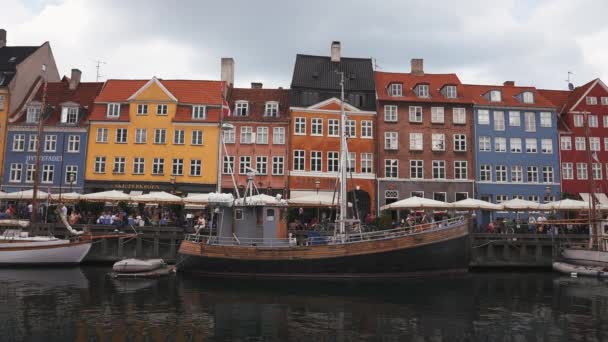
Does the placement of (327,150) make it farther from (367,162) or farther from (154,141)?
(154,141)

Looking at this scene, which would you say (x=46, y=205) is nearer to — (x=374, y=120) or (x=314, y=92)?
(x=314, y=92)

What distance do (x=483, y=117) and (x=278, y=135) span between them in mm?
17415

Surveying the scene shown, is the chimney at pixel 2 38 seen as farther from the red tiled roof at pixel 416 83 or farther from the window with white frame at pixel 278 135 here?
the red tiled roof at pixel 416 83

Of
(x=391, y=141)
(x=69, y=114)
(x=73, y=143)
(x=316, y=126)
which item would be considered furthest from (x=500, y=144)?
(x=69, y=114)

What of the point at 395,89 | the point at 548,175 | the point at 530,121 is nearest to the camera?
the point at 548,175

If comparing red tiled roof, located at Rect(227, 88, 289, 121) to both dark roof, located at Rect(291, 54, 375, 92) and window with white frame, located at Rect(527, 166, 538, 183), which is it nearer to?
dark roof, located at Rect(291, 54, 375, 92)

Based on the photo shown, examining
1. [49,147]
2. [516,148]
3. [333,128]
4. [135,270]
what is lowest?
[135,270]

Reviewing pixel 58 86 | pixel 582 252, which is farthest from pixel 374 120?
pixel 58 86

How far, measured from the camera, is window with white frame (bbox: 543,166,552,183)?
41.1 metres

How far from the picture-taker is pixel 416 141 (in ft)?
134

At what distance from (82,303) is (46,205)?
18.2m

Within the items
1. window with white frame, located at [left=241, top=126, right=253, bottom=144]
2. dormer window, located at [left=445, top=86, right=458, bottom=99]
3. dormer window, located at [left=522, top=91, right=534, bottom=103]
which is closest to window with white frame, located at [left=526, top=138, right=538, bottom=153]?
dormer window, located at [left=522, top=91, right=534, bottom=103]

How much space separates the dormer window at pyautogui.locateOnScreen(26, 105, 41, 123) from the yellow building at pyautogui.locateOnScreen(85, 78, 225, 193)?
460 cm

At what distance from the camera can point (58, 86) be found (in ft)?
144
